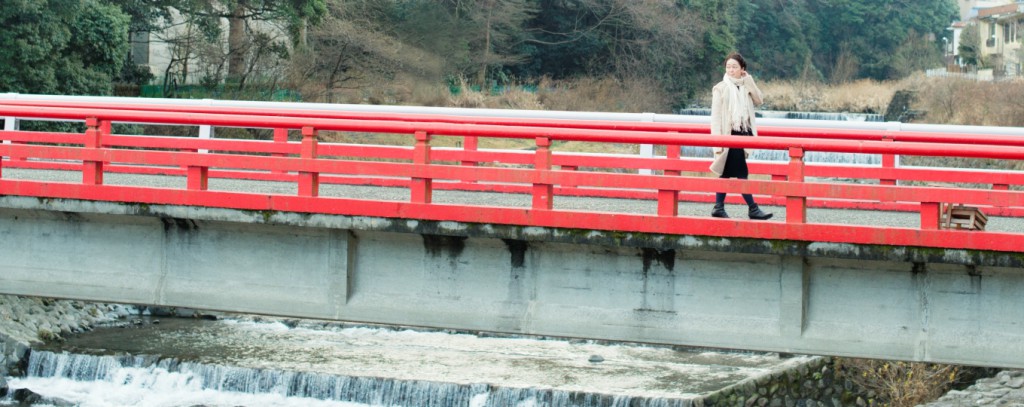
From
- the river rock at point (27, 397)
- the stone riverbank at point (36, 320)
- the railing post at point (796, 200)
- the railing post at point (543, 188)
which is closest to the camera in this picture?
the railing post at point (796, 200)

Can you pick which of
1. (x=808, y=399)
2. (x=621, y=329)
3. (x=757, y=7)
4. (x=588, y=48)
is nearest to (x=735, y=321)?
(x=621, y=329)

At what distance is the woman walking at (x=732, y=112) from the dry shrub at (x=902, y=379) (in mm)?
10373

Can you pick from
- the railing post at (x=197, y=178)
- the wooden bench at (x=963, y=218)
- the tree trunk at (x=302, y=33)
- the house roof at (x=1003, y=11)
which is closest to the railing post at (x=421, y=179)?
the railing post at (x=197, y=178)

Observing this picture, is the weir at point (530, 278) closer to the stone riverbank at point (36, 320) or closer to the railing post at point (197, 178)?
the railing post at point (197, 178)

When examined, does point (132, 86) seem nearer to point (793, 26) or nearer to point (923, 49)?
point (793, 26)

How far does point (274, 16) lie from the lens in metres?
42.7

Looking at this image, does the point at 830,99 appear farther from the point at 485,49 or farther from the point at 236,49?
the point at 236,49

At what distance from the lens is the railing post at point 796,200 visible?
973 centimetres

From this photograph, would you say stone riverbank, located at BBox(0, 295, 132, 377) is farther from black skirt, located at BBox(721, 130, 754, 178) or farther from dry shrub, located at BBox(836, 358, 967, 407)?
black skirt, located at BBox(721, 130, 754, 178)

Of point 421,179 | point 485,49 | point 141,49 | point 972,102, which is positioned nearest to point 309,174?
point 421,179

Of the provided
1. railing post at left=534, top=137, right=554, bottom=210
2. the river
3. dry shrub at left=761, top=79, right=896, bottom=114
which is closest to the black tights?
railing post at left=534, top=137, right=554, bottom=210

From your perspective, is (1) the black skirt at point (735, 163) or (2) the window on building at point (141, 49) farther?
(2) the window on building at point (141, 49)

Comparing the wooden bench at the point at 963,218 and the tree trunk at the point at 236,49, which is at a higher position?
the tree trunk at the point at 236,49

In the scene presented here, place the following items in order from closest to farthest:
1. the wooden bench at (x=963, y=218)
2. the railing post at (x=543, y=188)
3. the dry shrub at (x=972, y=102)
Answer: the wooden bench at (x=963, y=218), the railing post at (x=543, y=188), the dry shrub at (x=972, y=102)
